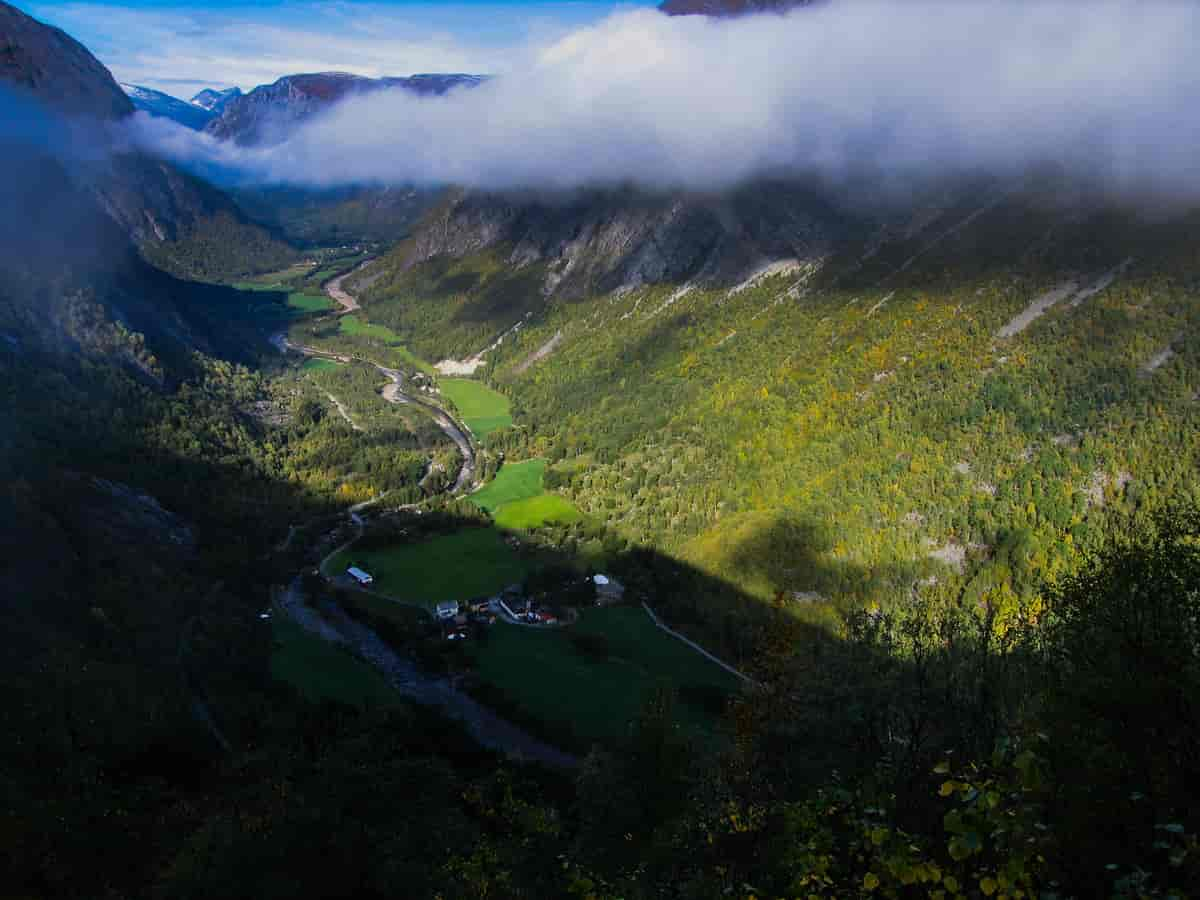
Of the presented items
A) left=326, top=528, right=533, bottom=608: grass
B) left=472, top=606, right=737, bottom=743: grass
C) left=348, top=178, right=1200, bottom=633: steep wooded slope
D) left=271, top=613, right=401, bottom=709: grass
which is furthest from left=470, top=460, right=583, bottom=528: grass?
left=271, top=613, right=401, bottom=709: grass

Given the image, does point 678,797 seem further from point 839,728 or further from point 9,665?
point 9,665

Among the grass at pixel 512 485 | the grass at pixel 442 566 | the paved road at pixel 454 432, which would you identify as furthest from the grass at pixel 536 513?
the paved road at pixel 454 432

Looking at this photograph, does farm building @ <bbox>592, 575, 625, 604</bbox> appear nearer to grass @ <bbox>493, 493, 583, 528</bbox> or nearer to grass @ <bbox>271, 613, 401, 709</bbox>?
grass @ <bbox>493, 493, 583, 528</bbox>

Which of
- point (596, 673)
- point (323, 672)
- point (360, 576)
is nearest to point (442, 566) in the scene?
point (360, 576)

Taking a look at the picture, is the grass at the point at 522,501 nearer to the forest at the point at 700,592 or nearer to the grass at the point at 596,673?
the forest at the point at 700,592

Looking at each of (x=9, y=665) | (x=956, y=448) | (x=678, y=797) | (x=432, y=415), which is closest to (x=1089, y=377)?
(x=956, y=448)

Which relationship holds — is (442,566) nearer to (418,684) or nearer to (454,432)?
(418,684)
